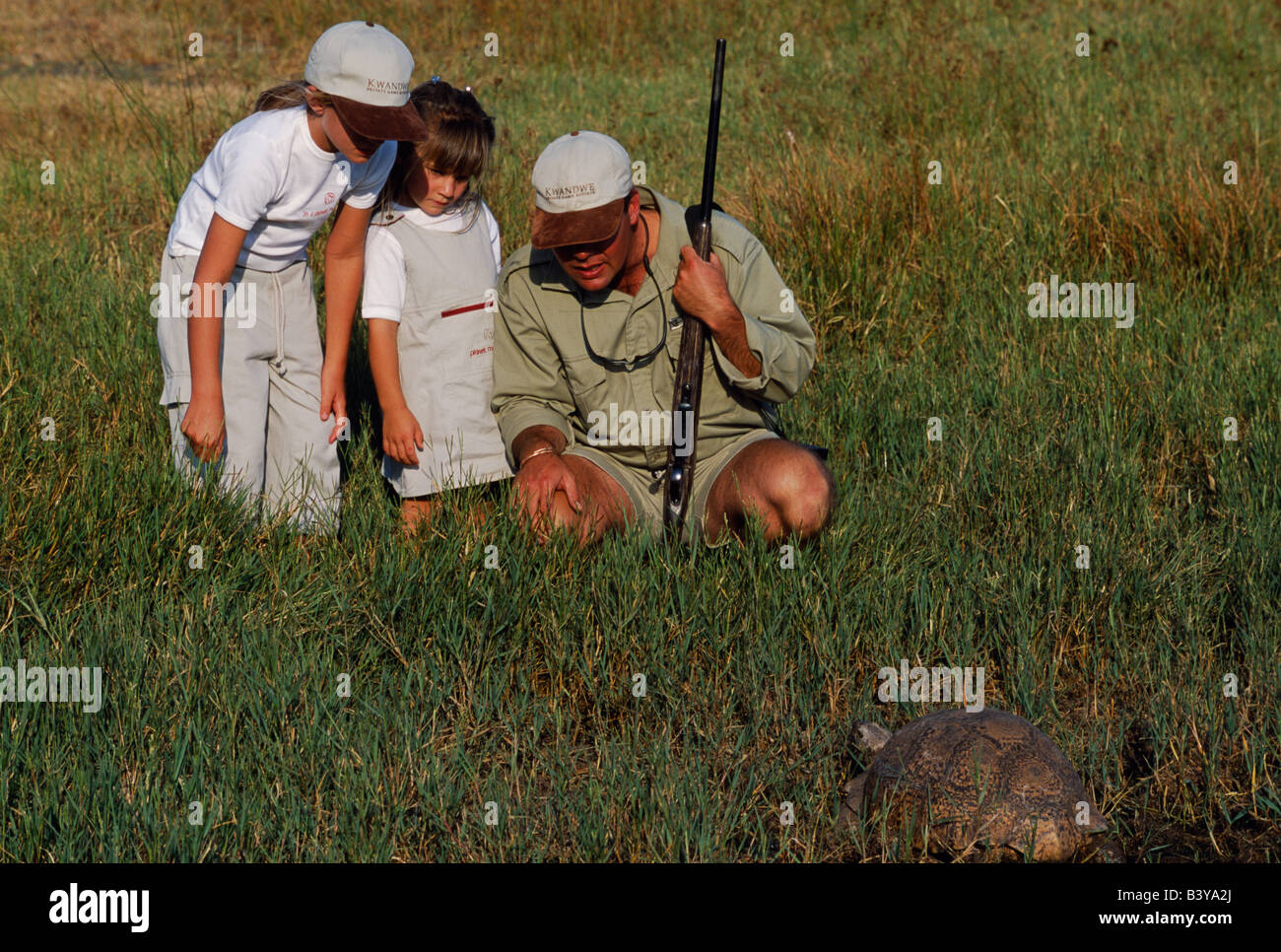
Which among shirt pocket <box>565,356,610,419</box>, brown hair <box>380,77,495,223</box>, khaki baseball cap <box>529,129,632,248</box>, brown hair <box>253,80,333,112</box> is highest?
brown hair <box>253,80,333,112</box>

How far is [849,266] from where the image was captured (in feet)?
18.1

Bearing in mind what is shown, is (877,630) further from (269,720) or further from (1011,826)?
(269,720)

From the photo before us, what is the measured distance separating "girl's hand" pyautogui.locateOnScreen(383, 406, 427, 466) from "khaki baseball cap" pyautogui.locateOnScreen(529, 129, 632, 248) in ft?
→ 2.34

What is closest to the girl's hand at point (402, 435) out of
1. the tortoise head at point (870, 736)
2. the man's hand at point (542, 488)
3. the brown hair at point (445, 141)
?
the man's hand at point (542, 488)

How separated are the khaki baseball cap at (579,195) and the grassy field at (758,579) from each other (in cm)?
86

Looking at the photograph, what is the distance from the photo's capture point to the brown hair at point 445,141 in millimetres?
3631

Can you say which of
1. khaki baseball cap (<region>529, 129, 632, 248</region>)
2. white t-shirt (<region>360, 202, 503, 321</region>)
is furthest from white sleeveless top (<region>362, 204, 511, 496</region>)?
khaki baseball cap (<region>529, 129, 632, 248</region>)

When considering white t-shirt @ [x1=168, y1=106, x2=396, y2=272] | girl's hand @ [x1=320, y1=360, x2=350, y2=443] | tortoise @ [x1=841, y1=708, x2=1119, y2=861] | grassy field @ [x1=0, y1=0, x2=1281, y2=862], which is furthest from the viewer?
girl's hand @ [x1=320, y1=360, x2=350, y2=443]

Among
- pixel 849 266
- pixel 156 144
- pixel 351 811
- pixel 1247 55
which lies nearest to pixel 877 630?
pixel 351 811

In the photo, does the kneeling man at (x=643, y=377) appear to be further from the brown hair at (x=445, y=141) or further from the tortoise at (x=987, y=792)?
the tortoise at (x=987, y=792)

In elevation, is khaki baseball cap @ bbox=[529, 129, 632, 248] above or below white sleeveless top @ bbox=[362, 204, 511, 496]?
above

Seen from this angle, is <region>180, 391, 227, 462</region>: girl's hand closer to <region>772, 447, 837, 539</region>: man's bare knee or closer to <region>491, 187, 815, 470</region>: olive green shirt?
<region>491, 187, 815, 470</region>: olive green shirt

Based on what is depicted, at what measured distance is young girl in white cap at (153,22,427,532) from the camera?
3.40m

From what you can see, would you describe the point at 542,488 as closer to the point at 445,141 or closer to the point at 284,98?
the point at 445,141
